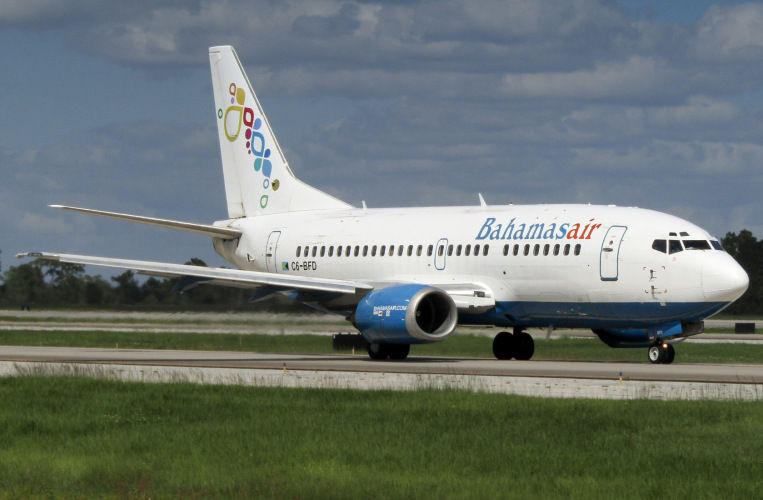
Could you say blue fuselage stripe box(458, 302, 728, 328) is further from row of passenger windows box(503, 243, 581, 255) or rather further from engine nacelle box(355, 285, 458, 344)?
engine nacelle box(355, 285, 458, 344)

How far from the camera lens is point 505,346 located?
3641 centimetres

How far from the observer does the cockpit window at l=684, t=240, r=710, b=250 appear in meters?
31.2

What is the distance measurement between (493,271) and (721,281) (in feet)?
21.4

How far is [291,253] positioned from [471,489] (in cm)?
2832

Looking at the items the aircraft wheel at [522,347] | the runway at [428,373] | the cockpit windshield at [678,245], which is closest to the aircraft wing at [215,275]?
the runway at [428,373]

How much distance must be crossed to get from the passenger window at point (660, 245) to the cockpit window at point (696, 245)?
485 millimetres

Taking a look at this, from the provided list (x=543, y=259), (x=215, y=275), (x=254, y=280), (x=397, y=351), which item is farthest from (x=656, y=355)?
(x=215, y=275)

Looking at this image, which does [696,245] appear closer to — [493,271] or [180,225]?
[493,271]

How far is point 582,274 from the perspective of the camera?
3231cm

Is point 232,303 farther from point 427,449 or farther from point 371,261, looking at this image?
point 427,449

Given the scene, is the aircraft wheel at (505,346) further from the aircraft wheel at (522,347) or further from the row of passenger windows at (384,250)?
the row of passenger windows at (384,250)

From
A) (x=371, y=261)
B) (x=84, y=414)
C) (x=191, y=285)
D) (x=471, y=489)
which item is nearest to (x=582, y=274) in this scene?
(x=371, y=261)

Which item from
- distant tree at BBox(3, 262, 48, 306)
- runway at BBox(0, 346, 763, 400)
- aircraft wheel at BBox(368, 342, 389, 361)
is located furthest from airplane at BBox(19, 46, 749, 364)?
distant tree at BBox(3, 262, 48, 306)

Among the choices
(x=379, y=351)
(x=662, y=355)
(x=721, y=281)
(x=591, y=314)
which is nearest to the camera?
(x=721, y=281)
